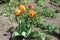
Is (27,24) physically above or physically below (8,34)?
above

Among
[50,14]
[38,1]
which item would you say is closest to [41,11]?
[50,14]

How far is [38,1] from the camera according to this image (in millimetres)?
7598

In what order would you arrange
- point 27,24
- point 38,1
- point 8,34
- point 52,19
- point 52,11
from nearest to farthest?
point 27,24 → point 8,34 → point 52,19 → point 52,11 → point 38,1

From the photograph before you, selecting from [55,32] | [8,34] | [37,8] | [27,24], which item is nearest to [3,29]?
[8,34]

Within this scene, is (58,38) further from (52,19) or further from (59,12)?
(59,12)

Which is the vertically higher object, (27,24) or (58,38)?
(27,24)

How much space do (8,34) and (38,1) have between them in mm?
2582

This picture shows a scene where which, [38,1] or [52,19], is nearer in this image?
[52,19]

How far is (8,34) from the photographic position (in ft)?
17.6

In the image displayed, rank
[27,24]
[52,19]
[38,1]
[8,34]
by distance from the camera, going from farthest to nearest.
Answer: [38,1], [52,19], [8,34], [27,24]

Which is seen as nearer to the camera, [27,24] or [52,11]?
[27,24]

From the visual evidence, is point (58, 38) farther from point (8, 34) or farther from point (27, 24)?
point (8, 34)

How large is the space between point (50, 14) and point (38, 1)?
119cm

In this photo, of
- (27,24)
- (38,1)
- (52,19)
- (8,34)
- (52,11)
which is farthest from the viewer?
(38,1)
